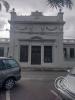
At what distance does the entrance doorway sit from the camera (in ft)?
86.0

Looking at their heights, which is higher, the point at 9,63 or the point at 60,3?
the point at 60,3

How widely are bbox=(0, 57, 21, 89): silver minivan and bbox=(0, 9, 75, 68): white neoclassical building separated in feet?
52.6

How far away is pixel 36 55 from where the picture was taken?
1037 inches

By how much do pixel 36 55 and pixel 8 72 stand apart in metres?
16.9

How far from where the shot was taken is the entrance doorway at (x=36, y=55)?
2620 cm

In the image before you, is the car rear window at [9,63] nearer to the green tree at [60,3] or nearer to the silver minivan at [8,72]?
the silver minivan at [8,72]

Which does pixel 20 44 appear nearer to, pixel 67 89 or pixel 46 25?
pixel 46 25

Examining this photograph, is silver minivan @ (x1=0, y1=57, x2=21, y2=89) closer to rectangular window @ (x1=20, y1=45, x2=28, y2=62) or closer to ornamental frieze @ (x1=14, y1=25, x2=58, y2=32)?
rectangular window @ (x1=20, y1=45, x2=28, y2=62)

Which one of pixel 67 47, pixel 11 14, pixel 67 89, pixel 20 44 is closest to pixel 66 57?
pixel 67 47

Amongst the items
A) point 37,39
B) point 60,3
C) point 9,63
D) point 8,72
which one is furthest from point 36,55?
point 60,3

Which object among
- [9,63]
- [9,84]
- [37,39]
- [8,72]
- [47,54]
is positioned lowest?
[9,84]

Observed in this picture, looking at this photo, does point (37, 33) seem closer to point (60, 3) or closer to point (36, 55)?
point (36, 55)

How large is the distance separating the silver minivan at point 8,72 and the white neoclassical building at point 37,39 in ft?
52.6

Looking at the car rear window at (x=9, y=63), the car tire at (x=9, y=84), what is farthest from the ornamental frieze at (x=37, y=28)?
the car tire at (x=9, y=84)
